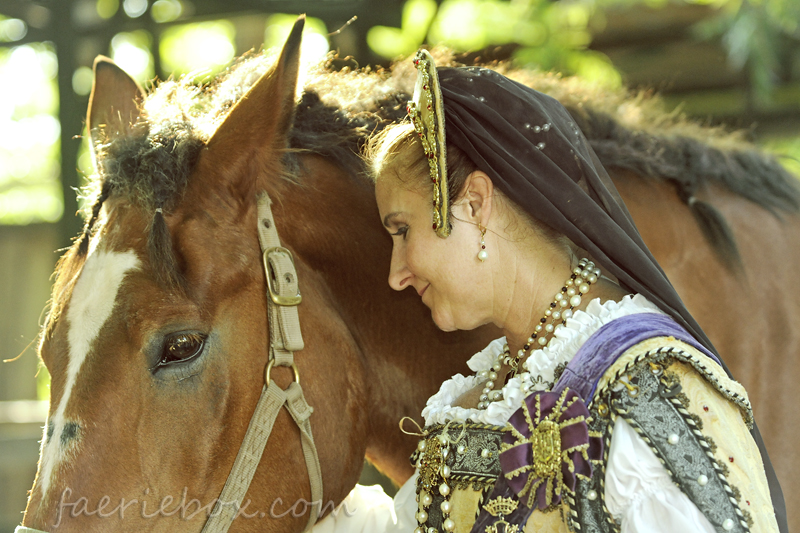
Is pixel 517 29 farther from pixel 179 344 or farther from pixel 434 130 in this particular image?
pixel 179 344

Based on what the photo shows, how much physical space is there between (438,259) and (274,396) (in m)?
0.45

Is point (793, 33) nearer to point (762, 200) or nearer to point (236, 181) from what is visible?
point (762, 200)

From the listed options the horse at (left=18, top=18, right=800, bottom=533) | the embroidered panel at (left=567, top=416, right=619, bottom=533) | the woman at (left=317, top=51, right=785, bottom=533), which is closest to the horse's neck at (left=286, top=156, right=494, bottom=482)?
the horse at (left=18, top=18, right=800, bottom=533)

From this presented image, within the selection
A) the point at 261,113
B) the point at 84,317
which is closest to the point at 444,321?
the point at 261,113

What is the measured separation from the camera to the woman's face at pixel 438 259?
1.29 metres

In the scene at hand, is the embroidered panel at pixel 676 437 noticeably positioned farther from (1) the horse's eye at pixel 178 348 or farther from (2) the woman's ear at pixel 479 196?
(1) the horse's eye at pixel 178 348

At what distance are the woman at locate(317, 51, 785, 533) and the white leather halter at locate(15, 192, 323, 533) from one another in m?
0.23

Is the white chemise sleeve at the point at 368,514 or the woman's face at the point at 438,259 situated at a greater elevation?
the woman's face at the point at 438,259

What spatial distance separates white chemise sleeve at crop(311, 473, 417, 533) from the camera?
4.80 ft

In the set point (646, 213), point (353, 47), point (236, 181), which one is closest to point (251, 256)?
point (236, 181)

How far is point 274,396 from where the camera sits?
55.2 inches

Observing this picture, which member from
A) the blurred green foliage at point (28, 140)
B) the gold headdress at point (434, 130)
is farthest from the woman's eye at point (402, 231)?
the blurred green foliage at point (28, 140)

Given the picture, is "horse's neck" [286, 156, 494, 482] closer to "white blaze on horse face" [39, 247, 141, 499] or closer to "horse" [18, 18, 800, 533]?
"horse" [18, 18, 800, 533]

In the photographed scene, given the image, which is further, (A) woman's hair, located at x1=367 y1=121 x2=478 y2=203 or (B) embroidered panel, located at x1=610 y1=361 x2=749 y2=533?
(A) woman's hair, located at x1=367 y1=121 x2=478 y2=203
